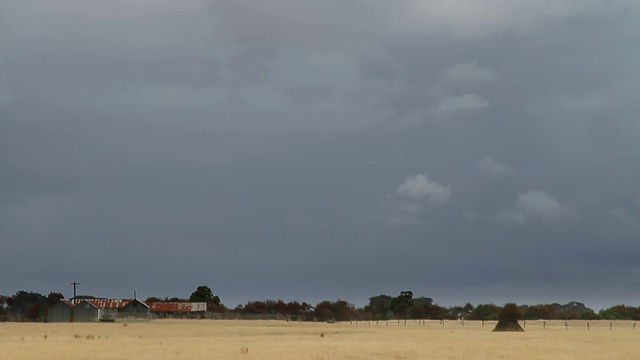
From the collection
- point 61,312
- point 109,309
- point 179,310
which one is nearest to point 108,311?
point 109,309

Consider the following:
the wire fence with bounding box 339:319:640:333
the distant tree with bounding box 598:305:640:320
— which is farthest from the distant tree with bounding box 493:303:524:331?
the distant tree with bounding box 598:305:640:320

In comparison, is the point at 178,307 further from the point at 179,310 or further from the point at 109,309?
the point at 109,309

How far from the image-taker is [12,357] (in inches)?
1988

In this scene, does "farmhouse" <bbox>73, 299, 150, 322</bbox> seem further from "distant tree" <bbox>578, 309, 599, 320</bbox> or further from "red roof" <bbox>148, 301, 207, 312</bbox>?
"distant tree" <bbox>578, 309, 599, 320</bbox>

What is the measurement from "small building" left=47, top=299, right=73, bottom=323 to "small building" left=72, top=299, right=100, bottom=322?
3.76 ft

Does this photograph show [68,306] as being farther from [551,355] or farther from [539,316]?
[551,355]

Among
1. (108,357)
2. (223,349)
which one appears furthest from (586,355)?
(108,357)

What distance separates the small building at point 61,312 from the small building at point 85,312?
45.2 inches

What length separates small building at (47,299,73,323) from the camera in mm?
160250

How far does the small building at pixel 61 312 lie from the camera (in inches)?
6309

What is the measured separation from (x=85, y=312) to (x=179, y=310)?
30.1m

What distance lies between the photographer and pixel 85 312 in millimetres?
158625

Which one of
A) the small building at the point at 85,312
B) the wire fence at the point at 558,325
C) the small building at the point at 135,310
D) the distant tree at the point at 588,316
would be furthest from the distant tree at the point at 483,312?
the small building at the point at 85,312

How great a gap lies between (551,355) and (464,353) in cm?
545
